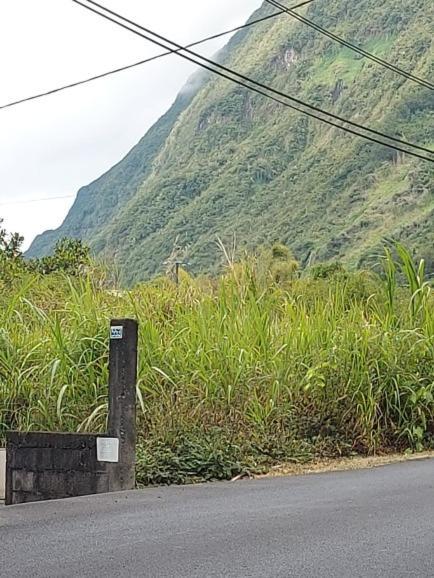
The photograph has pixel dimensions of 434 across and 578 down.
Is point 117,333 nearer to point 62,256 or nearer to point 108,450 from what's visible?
point 108,450

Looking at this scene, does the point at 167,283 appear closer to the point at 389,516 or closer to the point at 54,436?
the point at 54,436

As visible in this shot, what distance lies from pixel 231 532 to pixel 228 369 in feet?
14.5

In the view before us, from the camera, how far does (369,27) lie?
11838 centimetres

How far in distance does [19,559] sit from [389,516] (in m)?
2.87

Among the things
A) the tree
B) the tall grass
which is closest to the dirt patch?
the tall grass

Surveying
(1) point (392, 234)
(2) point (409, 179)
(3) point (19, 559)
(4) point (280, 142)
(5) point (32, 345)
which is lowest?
(3) point (19, 559)

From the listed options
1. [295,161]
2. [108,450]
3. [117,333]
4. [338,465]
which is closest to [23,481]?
[108,450]

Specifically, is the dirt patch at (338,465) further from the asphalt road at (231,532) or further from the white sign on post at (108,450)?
the white sign on post at (108,450)

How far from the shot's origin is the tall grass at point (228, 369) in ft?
32.9

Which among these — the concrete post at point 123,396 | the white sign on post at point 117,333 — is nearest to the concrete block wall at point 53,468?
the concrete post at point 123,396

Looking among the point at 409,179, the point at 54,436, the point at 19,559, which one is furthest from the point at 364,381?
the point at 409,179

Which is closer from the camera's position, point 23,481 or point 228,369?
point 23,481

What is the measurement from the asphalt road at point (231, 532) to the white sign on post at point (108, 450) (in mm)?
393

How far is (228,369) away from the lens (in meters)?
10.8
